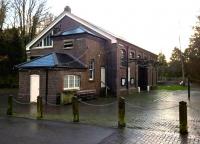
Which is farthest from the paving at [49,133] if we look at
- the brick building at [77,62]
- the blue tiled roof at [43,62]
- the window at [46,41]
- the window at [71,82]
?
the window at [46,41]

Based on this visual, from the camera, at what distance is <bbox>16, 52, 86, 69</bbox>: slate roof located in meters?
24.6

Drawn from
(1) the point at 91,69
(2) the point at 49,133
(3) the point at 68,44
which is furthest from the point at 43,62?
(2) the point at 49,133

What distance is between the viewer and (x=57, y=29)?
113 ft

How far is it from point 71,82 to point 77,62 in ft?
9.53

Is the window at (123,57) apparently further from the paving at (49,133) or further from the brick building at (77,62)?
the paving at (49,133)

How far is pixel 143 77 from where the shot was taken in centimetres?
4347

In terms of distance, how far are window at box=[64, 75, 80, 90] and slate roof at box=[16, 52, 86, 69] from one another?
2.66ft

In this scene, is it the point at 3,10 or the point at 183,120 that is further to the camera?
the point at 3,10

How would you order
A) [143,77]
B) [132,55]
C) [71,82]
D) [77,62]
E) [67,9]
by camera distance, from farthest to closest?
[143,77] < [132,55] < [67,9] < [77,62] < [71,82]

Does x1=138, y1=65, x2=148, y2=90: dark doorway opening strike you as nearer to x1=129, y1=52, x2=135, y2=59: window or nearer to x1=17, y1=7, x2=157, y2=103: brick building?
x1=17, y1=7, x2=157, y2=103: brick building

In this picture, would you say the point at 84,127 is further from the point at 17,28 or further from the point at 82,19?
the point at 17,28

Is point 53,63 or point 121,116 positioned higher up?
point 53,63

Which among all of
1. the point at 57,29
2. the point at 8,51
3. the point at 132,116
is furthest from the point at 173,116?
the point at 8,51

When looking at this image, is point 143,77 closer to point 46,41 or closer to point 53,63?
point 46,41
